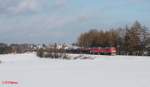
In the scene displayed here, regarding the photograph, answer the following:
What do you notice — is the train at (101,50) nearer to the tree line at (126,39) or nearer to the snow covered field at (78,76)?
the tree line at (126,39)

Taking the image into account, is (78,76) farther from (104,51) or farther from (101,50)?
(101,50)

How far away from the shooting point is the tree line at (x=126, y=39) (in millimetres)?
113562

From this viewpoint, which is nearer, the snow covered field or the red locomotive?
the snow covered field

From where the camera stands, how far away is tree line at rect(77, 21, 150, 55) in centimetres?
11356

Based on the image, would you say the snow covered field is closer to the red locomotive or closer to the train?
the red locomotive

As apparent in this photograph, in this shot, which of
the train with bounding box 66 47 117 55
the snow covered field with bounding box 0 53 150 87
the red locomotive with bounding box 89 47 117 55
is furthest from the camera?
the train with bounding box 66 47 117 55

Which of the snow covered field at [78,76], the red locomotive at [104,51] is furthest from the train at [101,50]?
the snow covered field at [78,76]

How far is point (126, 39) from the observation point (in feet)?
391

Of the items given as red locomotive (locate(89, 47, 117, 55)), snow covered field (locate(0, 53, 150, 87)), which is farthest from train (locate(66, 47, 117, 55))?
snow covered field (locate(0, 53, 150, 87))

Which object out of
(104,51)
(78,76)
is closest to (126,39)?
(104,51)

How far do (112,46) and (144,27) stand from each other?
16.0 meters

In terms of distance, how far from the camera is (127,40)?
118500mm

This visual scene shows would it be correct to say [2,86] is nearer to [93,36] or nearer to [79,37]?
[93,36]

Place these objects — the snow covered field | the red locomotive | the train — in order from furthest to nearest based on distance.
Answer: the train, the red locomotive, the snow covered field
